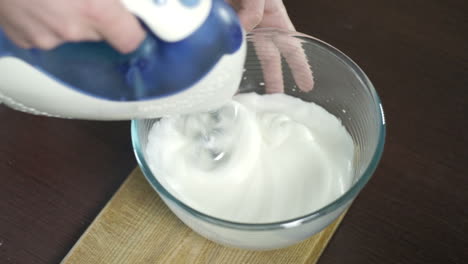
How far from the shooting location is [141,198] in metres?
0.61

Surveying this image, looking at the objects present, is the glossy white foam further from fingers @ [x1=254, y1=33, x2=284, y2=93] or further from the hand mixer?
the hand mixer

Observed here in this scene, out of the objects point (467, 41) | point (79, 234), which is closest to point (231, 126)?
point (79, 234)

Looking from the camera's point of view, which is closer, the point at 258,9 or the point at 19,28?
the point at 19,28

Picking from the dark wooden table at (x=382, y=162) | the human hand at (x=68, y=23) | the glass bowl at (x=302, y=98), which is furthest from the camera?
the dark wooden table at (x=382, y=162)

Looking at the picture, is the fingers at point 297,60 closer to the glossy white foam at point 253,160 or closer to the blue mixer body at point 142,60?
the glossy white foam at point 253,160

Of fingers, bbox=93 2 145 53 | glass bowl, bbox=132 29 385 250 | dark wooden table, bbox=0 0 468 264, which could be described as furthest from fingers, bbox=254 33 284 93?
fingers, bbox=93 2 145 53

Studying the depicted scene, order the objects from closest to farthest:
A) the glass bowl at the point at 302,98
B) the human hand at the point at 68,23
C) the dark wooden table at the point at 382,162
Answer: the human hand at the point at 68,23
the glass bowl at the point at 302,98
the dark wooden table at the point at 382,162

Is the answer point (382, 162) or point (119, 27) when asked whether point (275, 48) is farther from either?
point (119, 27)

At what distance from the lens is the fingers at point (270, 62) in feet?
2.07

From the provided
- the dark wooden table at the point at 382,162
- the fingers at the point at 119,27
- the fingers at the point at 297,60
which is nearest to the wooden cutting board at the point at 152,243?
the dark wooden table at the point at 382,162

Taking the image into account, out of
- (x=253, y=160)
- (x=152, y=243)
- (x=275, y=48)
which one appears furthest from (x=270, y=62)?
(x=152, y=243)

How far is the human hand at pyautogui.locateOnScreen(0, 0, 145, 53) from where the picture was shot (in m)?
0.34

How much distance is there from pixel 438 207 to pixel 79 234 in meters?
0.39

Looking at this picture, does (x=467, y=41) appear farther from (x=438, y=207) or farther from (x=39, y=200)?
(x=39, y=200)
